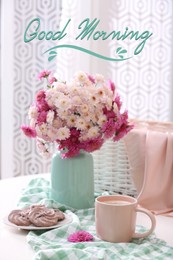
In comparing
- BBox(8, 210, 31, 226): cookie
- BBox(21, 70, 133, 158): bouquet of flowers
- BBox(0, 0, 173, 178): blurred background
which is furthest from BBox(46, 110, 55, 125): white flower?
BBox(0, 0, 173, 178): blurred background

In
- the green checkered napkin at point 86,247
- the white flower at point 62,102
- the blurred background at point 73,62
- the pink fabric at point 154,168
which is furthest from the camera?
the blurred background at point 73,62

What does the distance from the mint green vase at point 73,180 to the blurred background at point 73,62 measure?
157cm

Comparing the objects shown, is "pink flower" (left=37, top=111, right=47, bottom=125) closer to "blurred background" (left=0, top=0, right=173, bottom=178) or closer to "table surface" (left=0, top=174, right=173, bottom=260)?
"table surface" (left=0, top=174, right=173, bottom=260)

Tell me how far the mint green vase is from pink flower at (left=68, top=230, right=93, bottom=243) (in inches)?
10.0

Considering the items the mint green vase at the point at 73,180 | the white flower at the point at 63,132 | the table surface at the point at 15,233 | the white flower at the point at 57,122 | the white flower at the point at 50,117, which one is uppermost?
the white flower at the point at 50,117

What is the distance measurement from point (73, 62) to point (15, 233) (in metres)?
1.89

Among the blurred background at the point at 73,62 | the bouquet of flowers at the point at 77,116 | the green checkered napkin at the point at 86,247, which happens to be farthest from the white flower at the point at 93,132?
the blurred background at the point at 73,62

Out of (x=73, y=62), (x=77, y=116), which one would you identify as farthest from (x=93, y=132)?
(x=73, y=62)

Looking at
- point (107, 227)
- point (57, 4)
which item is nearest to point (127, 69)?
point (57, 4)

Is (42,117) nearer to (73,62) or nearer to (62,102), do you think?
(62,102)

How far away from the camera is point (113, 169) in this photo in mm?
1453

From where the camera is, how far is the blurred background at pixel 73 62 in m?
2.86

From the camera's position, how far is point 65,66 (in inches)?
115

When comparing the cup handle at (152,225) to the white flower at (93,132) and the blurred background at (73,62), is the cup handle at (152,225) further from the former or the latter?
the blurred background at (73,62)
